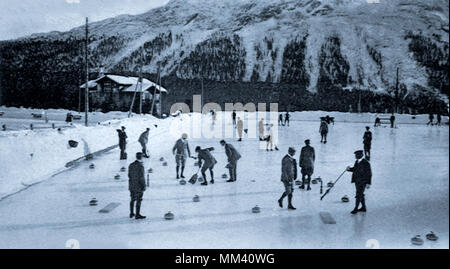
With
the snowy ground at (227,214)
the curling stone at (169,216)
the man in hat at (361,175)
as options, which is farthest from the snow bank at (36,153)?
the man in hat at (361,175)

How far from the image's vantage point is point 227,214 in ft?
27.5

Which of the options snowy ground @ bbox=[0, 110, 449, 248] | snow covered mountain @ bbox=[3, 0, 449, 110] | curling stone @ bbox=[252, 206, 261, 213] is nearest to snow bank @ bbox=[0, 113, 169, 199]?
snowy ground @ bbox=[0, 110, 449, 248]

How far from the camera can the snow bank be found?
10.3 m

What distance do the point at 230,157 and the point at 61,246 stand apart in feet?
20.6

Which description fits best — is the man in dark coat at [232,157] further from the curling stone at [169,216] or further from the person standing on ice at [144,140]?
the person standing on ice at [144,140]

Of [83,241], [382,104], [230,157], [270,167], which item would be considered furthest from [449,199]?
[382,104]

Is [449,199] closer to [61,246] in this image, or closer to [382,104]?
[61,246]

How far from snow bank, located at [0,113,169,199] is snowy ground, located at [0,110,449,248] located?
46 cm

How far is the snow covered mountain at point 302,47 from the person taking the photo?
5012 inches

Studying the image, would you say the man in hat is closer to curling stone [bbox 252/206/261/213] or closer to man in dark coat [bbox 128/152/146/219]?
curling stone [bbox 252/206/261/213]

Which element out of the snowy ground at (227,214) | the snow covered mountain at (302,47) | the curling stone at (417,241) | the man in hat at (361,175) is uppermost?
the snow covered mountain at (302,47)

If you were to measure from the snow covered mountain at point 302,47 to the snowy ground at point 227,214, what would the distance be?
10467 cm

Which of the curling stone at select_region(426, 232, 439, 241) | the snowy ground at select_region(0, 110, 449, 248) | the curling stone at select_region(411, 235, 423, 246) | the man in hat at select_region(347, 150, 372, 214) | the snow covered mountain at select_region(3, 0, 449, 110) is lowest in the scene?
the snowy ground at select_region(0, 110, 449, 248)

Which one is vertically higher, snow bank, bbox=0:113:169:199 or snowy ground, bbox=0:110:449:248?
snow bank, bbox=0:113:169:199
